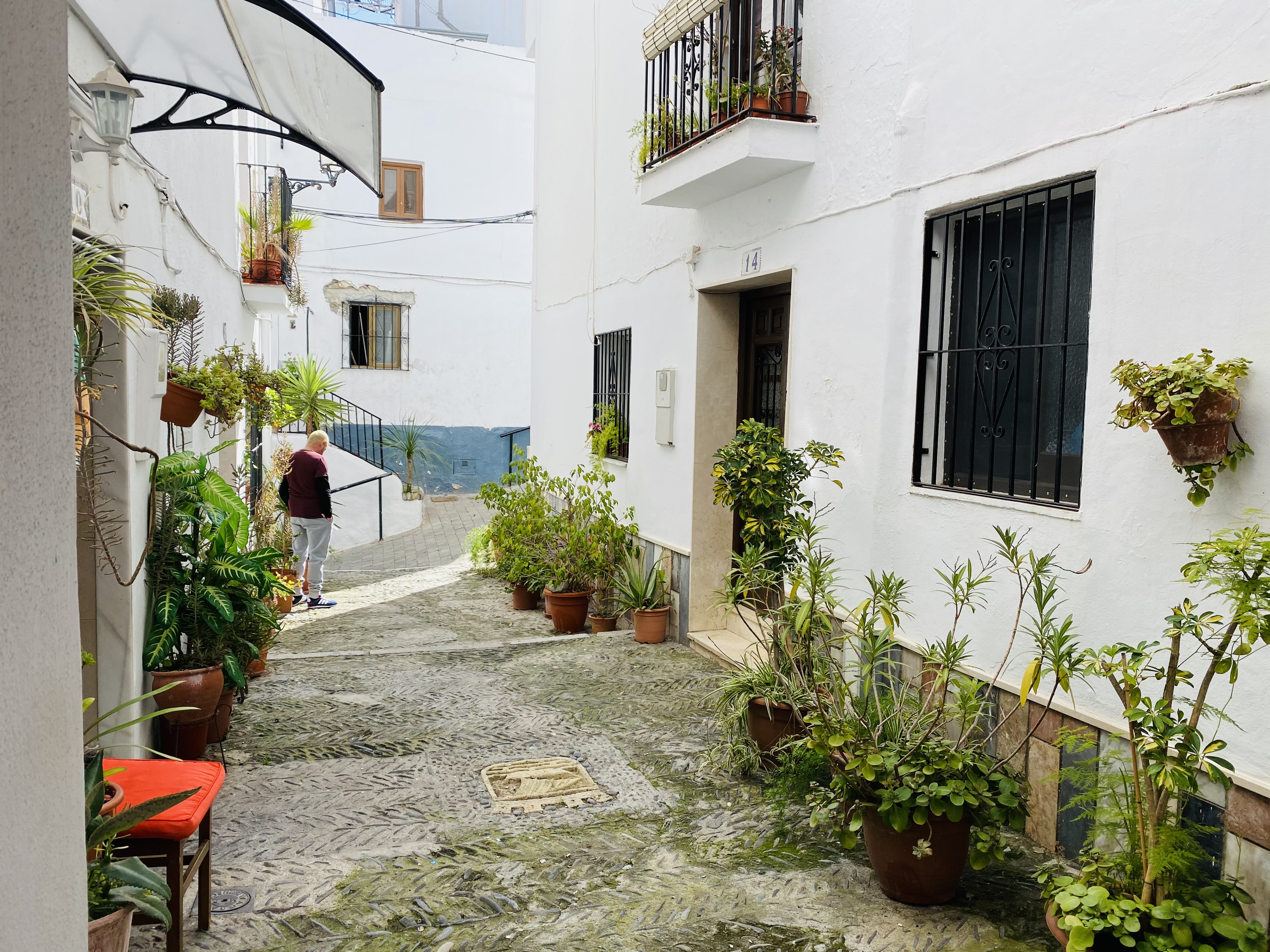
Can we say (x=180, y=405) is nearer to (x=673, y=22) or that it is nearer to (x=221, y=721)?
(x=221, y=721)

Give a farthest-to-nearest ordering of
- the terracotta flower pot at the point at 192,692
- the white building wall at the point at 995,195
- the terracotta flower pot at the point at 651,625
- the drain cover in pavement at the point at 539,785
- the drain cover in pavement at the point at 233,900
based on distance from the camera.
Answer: the terracotta flower pot at the point at 651,625
the terracotta flower pot at the point at 192,692
the drain cover in pavement at the point at 539,785
the drain cover in pavement at the point at 233,900
the white building wall at the point at 995,195

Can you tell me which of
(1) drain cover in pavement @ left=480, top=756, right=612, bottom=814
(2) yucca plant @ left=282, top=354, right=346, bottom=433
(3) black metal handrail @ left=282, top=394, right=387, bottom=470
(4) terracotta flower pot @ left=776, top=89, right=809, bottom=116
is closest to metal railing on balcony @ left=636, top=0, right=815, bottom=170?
(4) terracotta flower pot @ left=776, top=89, right=809, bottom=116

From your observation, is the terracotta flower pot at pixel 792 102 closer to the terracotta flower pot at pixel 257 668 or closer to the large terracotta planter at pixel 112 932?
the terracotta flower pot at pixel 257 668

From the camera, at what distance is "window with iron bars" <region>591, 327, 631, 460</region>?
8961 millimetres

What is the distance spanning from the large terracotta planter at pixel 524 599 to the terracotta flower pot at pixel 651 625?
7.28 ft

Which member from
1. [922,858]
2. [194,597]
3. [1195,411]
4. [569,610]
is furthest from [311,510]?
[1195,411]

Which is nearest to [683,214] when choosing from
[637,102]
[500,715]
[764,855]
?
[637,102]

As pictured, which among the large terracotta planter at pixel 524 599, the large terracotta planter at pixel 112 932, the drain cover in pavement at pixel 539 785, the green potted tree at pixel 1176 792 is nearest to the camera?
the large terracotta planter at pixel 112 932

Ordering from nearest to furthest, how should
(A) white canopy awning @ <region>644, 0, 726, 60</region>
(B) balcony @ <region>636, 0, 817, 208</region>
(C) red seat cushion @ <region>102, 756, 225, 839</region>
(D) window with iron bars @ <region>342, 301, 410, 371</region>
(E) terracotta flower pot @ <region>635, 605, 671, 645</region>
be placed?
(C) red seat cushion @ <region>102, 756, 225, 839</region>, (B) balcony @ <region>636, 0, 817, 208</region>, (A) white canopy awning @ <region>644, 0, 726, 60</region>, (E) terracotta flower pot @ <region>635, 605, 671, 645</region>, (D) window with iron bars @ <region>342, 301, 410, 371</region>

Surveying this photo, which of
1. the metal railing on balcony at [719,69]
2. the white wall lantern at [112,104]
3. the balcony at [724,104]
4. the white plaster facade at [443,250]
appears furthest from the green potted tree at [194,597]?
the white plaster facade at [443,250]

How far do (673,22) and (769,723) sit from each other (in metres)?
4.93

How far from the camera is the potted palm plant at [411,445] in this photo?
18438 mm

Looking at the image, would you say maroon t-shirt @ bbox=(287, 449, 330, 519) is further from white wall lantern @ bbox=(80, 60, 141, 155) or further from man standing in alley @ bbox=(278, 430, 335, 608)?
white wall lantern @ bbox=(80, 60, 141, 155)

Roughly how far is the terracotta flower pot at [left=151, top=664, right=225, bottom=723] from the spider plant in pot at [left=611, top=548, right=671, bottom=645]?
11.7ft
